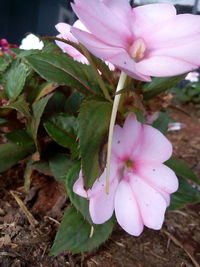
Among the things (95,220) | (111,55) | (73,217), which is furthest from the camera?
(73,217)

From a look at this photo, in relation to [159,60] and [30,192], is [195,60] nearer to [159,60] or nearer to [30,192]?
[159,60]

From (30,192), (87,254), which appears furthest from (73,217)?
(30,192)

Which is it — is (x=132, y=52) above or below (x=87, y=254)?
above

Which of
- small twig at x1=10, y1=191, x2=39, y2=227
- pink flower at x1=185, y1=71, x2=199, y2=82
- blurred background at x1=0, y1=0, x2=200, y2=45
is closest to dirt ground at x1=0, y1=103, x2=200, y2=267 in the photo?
small twig at x1=10, y1=191, x2=39, y2=227

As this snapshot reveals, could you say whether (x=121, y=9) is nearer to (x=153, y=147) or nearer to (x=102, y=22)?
(x=102, y=22)

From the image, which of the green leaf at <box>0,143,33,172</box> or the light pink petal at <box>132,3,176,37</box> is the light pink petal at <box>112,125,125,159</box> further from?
the green leaf at <box>0,143,33,172</box>

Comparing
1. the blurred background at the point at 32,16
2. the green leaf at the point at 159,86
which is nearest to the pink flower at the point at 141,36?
the green leaf at the point at 159,86
